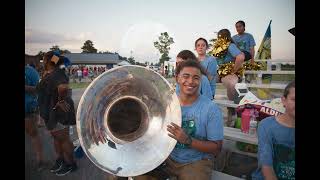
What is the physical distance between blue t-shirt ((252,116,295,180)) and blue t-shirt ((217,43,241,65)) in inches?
22.4

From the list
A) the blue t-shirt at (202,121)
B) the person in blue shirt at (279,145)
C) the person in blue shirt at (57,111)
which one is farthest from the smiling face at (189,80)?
the person in blue shirt at (57,111)

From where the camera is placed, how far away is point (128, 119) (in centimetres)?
284

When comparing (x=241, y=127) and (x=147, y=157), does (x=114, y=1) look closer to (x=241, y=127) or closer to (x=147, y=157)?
(x=147, y=157)

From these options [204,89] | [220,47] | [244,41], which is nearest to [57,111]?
[204,89]

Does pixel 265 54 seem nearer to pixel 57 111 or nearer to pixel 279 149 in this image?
pixel 279 149

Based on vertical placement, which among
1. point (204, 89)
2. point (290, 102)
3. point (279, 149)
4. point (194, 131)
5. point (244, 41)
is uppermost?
point (244, 41)

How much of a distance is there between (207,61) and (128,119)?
791 millimetres

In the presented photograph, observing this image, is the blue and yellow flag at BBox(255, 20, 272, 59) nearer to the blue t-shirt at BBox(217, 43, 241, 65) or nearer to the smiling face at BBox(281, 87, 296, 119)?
the blue t-shirt at BBox(217, 43, 241, 65)

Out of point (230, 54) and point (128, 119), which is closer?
point (128, 119)

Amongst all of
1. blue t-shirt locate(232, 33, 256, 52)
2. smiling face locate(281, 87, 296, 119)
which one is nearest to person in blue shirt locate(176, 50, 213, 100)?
blue t-shirt locate(232, 33, 256, 52)

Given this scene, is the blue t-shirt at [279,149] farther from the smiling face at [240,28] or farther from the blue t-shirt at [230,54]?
the smiling face at [240,28]

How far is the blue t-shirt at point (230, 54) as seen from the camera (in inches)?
118

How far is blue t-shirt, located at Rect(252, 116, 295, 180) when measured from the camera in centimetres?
291
